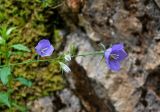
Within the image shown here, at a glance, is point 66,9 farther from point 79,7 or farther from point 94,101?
point 94,101

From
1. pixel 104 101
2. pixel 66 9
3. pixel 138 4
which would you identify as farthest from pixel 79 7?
pixel 104 101

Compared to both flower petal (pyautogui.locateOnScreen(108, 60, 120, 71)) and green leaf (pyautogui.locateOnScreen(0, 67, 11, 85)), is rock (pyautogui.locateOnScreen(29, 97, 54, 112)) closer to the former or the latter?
green leaf (pyautogui.locateOnScreen(0, 67, 11, 85))

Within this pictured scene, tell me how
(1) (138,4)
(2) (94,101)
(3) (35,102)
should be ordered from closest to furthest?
(1) (138,4), (2) (94,101), (3) (35,102)

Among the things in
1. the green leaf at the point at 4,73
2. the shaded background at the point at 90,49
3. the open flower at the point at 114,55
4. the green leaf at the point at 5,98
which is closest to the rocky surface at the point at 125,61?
the shaded background at the point at 90,49

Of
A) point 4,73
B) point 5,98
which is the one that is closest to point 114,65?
point 4,73

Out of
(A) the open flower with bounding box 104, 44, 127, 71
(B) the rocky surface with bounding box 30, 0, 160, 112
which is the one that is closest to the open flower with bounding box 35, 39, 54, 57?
(A) the open flower with bounding box 104, 44, 127, 71

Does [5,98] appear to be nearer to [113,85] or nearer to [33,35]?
[113,85]
